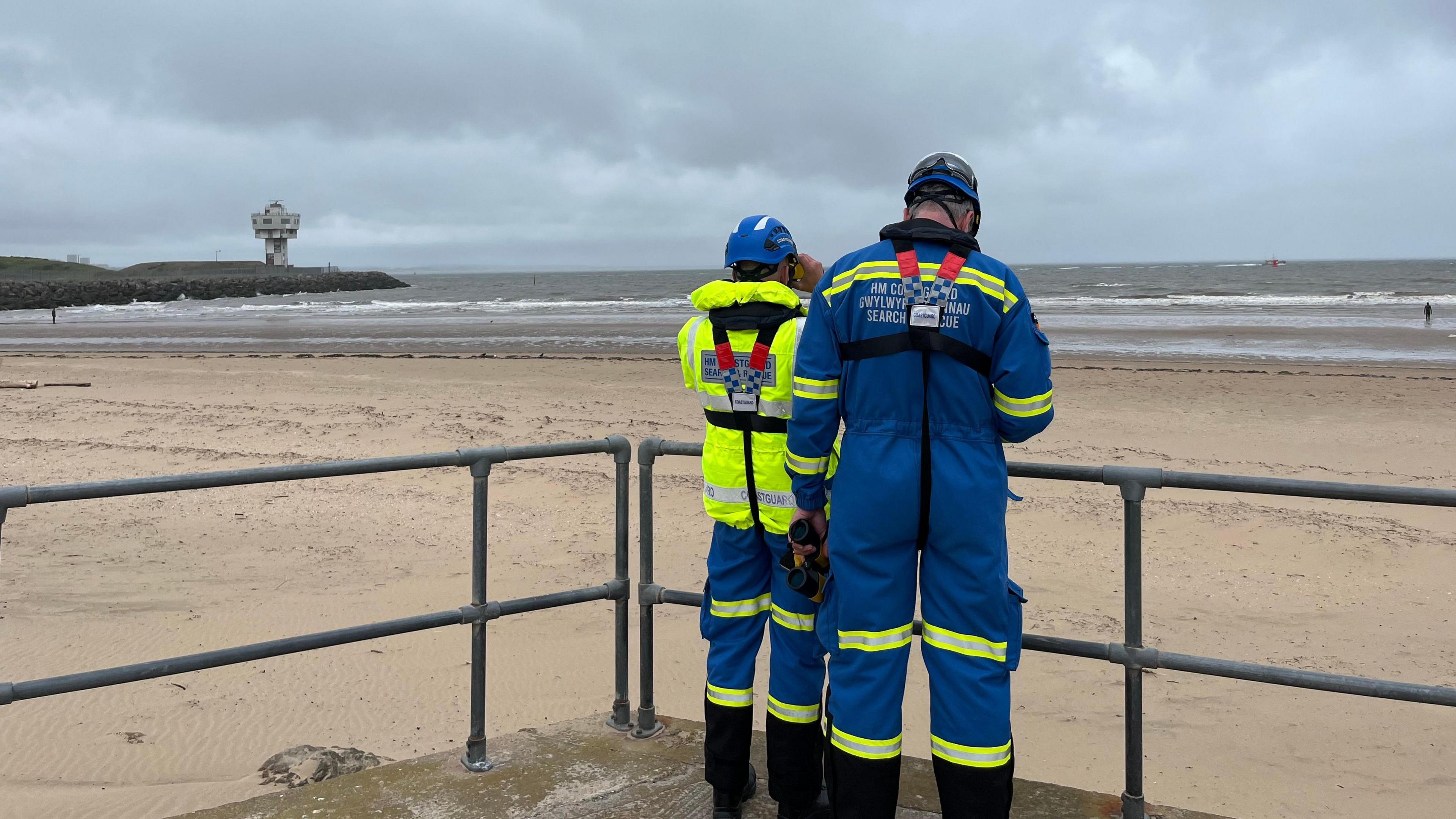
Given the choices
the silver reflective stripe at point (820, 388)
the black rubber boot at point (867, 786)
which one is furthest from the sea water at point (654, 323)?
the black rubber boot at point (867, 786)

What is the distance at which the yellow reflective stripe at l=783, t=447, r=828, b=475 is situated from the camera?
105 inches

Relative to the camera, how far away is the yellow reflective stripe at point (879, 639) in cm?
257

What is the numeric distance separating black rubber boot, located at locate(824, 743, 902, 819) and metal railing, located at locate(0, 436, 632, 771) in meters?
1.04

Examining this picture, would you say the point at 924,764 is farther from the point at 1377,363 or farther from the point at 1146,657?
the point at 1377,363

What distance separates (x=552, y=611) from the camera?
5910 millimetres

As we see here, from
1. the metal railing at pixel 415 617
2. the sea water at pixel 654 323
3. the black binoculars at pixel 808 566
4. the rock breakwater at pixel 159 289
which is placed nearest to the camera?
the metal railing at pixel 415 617

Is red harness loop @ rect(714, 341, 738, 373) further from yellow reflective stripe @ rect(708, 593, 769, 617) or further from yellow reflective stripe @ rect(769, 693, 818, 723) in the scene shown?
yellow reflective stripe @ rect(769, 693, 818, 723)

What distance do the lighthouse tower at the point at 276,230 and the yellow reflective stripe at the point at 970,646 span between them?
126044mm

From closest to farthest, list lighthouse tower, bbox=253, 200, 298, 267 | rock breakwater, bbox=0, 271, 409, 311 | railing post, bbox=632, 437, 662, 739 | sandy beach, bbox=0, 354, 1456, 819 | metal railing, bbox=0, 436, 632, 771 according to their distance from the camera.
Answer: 1. metal railing, bbox=0, 436, 632, 771
2. railing post, bbox=632, 437, 662, 739
3. sandy beach, bbox=0, 354, 1456, 819
4. rock breakwater, bbox=0, 271, 409, 311
5. lighthouse tower, bbox=253, 200, 298, 267

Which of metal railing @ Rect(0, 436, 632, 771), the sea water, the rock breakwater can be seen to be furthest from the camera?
the rock breakwater

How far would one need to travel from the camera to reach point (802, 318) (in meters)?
2.95

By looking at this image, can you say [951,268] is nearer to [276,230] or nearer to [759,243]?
[759,243]

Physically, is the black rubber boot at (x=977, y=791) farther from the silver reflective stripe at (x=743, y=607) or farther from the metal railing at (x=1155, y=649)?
the silver reflective stripe at (x=743, y=607)

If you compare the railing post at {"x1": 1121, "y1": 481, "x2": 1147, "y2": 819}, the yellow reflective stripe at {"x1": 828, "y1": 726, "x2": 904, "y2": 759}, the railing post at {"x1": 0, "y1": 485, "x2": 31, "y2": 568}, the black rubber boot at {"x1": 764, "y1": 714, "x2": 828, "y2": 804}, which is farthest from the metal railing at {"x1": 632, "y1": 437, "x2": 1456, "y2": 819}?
the railing post at {"x1": 0, "y1": 485, "x2": 31, "y2": 568}
